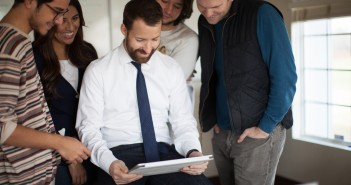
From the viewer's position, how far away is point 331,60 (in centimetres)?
421

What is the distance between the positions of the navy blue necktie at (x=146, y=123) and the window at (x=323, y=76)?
104 inches

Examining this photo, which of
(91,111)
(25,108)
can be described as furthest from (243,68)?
(25,108)

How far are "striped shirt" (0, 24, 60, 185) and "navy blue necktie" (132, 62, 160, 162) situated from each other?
396 millimetres

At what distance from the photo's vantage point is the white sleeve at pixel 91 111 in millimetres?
1814

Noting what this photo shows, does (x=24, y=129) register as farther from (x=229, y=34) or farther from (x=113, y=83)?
(x=229, y=34)

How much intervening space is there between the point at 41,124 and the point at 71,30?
562mm

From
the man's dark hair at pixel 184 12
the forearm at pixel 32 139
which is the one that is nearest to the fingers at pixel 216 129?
the man's dark hair at pixel 184 12

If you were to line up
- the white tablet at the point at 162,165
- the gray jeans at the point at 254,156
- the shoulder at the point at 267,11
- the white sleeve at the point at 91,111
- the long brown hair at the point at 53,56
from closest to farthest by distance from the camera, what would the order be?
1. the white tablet at the point at 162,165
2. the white sleeve at the point at 91,111
3. the long brown hair at the point at 53,56
4. the shoulder at the point at 267,11
5. the gray jeans at the point at 254,156

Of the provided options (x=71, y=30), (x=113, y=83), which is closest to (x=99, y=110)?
(x=113, y=83)

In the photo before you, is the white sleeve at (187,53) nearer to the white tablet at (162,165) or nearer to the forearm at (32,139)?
the white tablet at (162,165)

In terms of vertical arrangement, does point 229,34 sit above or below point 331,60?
above

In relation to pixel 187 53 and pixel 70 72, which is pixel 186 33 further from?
pixel 70 72

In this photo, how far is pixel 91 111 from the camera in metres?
1.86

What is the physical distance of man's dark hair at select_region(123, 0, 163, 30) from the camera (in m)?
1.84
